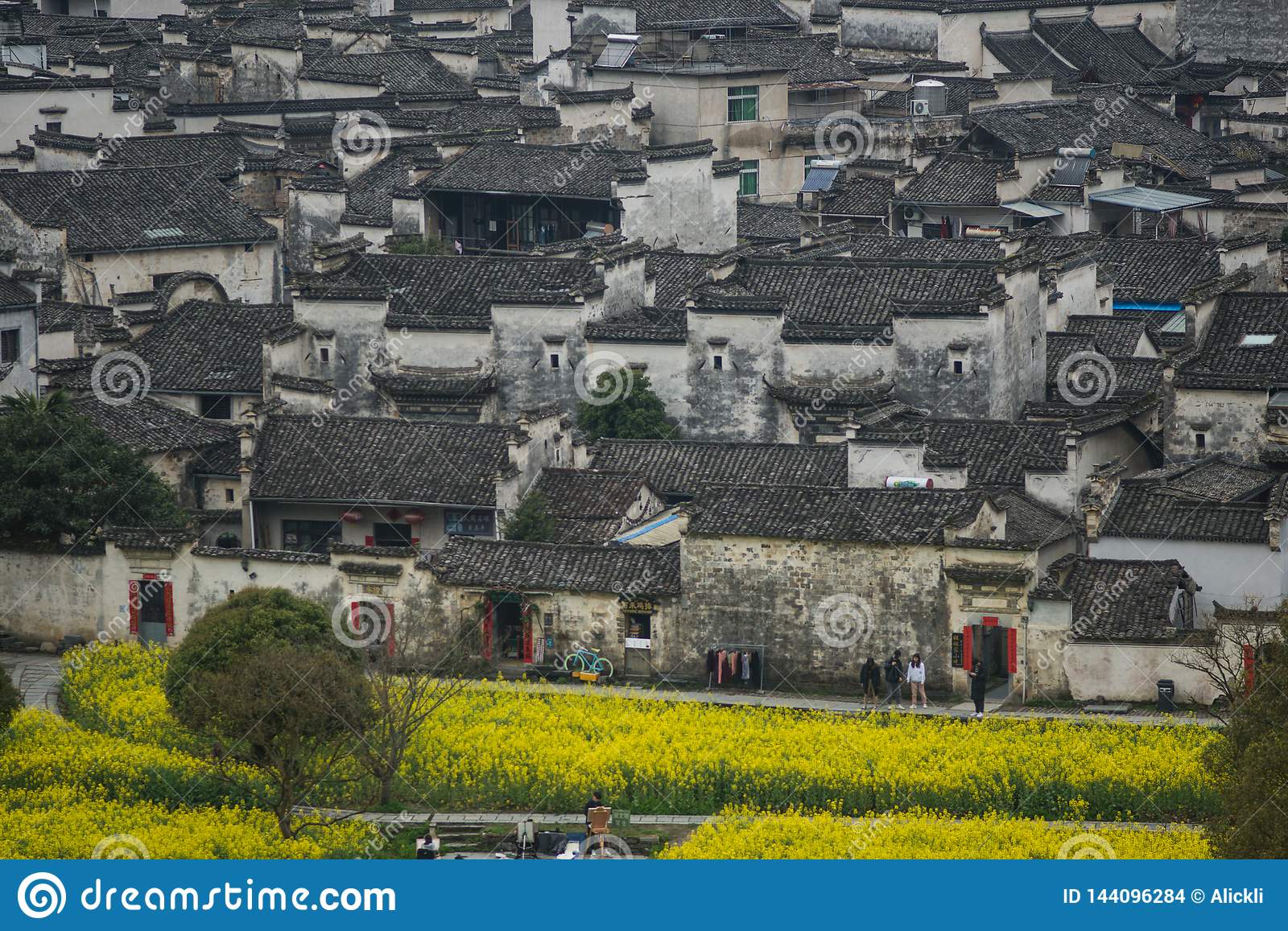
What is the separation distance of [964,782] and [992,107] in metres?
45.9

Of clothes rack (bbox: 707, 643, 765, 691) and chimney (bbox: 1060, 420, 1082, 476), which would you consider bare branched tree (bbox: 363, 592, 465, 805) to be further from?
chimney (bbox: 1060, 420, 1082, 476)

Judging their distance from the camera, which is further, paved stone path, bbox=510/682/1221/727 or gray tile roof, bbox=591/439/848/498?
gray tile roof, bbox=591/439/848/498

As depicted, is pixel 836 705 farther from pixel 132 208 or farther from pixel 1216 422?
pixel 132 208

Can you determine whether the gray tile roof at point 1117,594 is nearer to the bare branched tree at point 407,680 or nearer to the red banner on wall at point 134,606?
the bare branched tree at point 407,680

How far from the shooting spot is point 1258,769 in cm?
3088

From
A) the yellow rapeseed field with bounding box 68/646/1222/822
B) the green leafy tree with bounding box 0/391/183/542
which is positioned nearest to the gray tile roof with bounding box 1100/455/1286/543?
the yellow rapeseed field with bounding box 68/646/1222/822

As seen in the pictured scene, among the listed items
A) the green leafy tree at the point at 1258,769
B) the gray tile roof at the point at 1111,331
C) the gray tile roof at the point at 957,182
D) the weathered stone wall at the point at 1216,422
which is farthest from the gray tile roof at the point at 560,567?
the gray tile roof at the point at 957,182

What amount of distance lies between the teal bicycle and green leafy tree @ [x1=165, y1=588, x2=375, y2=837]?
602 centimetres

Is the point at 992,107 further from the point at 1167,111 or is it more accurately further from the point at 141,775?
the point at 141,775

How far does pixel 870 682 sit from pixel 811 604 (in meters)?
1.81

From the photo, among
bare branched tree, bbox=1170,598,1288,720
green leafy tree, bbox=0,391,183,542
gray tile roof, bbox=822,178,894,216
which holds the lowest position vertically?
bare branched tree, bbox=1170,598,1288,720

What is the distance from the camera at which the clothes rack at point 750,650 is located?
43.5 m

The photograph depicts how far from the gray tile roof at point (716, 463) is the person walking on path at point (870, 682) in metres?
6.60

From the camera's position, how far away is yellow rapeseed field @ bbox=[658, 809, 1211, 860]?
32.9m
